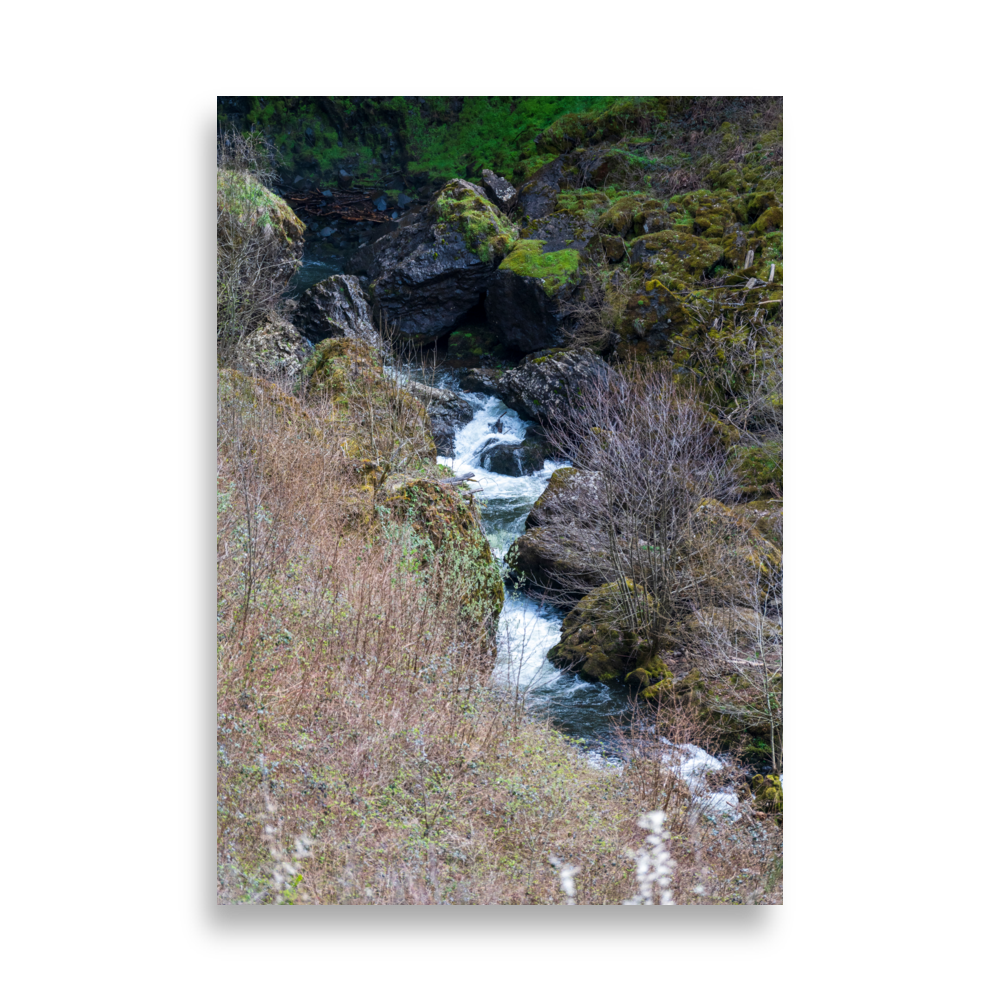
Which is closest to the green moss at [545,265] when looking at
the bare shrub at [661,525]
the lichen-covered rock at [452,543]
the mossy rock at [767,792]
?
the bare shrub at [661,525]

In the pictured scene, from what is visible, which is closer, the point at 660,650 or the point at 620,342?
the point at 660,650

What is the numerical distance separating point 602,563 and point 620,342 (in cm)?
708

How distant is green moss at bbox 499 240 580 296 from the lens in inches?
687

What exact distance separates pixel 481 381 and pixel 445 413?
87.0 inches

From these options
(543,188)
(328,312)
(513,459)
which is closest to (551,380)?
(513,459)

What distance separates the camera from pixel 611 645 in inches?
370

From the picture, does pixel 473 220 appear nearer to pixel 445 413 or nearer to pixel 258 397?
pixel 445 413

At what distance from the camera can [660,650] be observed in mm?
9352

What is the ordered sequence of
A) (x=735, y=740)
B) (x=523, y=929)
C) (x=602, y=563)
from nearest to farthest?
1. (x=523, y=929)
2. (x=735, y=740)
3. (x=602, y=563)

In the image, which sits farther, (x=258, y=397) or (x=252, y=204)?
(x=252, y=204)

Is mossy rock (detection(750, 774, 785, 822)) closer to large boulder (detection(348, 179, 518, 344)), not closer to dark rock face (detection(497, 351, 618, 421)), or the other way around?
dark rock face (detection(497, 351, 618, 421))

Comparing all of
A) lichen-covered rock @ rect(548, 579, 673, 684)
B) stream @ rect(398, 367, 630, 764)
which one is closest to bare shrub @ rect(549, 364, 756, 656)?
lichen-covered rock @ rect(548, 579, 673, 684)
